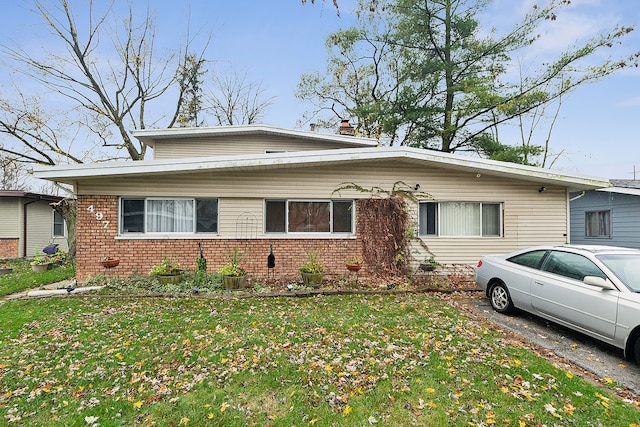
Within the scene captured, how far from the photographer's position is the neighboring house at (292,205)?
8.38 metres

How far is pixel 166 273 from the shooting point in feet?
27.0

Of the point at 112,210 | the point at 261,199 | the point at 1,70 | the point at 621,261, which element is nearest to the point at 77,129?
the point at 1,70

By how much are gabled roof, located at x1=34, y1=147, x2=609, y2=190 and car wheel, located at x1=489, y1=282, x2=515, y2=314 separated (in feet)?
11.6

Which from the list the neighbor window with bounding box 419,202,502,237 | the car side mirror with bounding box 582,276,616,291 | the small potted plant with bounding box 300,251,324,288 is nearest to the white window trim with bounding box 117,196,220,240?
the small potted plant with bounding box 300,251,324,288

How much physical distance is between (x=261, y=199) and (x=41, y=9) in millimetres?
17672

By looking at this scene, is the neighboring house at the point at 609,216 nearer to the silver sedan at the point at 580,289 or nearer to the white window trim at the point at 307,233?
the silver sedan at the point at 580,289

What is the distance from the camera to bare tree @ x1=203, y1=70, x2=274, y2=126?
24.9m

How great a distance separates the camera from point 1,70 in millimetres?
16281

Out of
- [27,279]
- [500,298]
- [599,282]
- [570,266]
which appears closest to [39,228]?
[27,279]

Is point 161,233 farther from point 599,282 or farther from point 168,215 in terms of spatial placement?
point 599,282

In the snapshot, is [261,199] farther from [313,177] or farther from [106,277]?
[106,277]

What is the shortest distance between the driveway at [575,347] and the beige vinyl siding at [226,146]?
8.17 metres

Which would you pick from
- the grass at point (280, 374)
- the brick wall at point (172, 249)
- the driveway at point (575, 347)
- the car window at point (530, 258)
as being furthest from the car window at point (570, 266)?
the brick wall at point (172, 249)

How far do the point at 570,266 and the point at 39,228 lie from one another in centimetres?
2228
